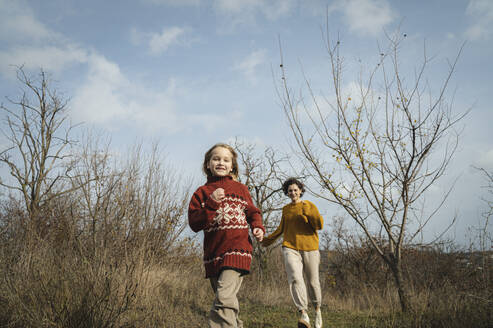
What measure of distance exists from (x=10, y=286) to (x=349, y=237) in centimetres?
848

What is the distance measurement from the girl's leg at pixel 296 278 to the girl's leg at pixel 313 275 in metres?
0.10

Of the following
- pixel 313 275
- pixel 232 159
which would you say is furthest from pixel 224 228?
pixel 313 275

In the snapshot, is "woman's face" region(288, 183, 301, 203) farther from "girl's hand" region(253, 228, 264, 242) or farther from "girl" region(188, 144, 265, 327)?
"girl's hand" region(253, 228, 264, 242)

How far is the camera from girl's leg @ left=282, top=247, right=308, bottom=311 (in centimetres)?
401

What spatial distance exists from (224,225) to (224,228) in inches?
1.0

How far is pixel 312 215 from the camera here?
4.44 m

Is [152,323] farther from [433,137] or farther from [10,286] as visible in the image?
[433,137]

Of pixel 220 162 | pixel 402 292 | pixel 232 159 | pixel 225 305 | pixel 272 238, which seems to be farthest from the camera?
pixel 402 292

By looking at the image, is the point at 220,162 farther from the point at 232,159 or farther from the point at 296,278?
the point at 296,278

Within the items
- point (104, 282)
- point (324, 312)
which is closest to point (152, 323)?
point (104, 282)

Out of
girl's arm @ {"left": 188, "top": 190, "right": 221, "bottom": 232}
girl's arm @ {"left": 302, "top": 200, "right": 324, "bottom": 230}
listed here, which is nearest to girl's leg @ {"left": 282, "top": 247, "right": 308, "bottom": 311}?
girl's arm @ {"left": 302, "top": 200, "right": 324, "bottom": 230}

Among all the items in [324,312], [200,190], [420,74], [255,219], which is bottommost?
[324,312]

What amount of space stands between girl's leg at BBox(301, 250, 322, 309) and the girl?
72.7 inches

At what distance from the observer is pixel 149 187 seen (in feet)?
19.4
